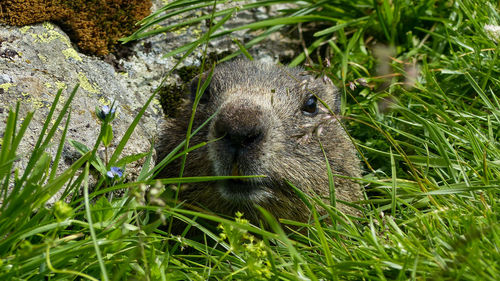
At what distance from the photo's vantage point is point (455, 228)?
333 cm

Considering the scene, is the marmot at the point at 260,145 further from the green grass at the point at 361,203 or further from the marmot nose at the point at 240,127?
the green grass at the point at 361,203

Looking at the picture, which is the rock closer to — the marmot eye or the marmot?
the marmot

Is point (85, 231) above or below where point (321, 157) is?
above

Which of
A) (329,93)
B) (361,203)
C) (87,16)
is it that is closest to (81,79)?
(87,16)

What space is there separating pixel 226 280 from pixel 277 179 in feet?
3.53

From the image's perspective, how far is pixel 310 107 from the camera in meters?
4.85

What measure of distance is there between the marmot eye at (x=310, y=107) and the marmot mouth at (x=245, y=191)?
109cm

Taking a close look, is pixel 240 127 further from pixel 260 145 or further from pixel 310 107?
pixel 310 107

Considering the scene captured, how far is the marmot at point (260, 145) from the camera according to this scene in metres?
3.81

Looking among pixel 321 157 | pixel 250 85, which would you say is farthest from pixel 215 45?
pixel 321 157

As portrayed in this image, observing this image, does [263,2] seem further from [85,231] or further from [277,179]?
[85,231]

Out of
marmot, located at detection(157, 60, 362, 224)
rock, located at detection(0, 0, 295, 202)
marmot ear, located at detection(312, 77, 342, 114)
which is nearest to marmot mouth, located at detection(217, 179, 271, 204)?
marmot, located at detection(157, 60, 362, 224)

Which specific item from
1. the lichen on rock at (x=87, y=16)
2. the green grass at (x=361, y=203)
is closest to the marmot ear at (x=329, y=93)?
the green grass at (x=361, y=203)

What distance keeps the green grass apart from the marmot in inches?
9.4
